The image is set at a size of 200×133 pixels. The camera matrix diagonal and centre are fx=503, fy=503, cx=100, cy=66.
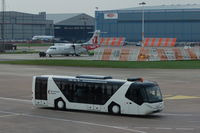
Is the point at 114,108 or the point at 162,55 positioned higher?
the point at 162,55

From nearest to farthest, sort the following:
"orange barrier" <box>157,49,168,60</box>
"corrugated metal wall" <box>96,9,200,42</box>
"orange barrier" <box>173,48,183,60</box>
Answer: "orange barrier" <box>157,49,168,60</box>
"orange barrier" <box>173,48,183,60</box>
"corrugated metal wall" <box>96,9,200,42</box>

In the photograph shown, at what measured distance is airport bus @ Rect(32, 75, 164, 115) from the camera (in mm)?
29328

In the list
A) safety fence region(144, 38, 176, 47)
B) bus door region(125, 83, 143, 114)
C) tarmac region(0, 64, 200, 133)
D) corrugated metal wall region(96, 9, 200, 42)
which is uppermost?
corrugated metal wall region(96, 9, 200, 42)

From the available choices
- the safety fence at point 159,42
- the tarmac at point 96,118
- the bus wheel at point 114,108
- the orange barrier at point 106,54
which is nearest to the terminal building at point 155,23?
the safety fence at point 159,42

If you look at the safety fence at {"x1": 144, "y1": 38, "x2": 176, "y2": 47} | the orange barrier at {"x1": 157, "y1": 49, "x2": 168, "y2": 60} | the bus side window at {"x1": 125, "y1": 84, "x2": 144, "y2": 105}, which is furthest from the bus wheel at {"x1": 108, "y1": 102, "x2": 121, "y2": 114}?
the safety fence at {"x1": 144, "y1": 38, "x2": 176, "y2": 47}

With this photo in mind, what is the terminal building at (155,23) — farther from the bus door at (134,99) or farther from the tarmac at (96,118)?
the bus door at (134,99)

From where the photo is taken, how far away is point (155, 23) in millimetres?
169250

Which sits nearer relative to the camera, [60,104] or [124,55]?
[60,104]

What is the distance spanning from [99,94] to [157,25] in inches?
5523

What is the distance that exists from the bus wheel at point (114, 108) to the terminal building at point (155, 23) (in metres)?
131

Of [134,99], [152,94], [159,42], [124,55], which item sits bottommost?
[134,99]

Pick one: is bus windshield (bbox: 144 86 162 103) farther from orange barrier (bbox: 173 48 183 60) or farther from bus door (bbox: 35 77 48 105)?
orange barrier (bbox: 173 48 183 60)

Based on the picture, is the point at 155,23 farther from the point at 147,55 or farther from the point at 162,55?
the point at 162,55

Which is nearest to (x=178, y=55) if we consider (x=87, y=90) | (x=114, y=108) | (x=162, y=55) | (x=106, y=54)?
(x=162, y=55)
